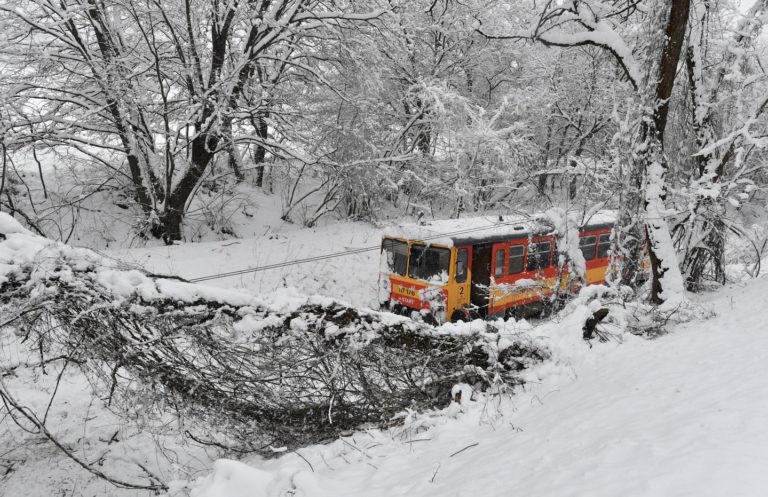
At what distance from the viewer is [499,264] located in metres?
10.4

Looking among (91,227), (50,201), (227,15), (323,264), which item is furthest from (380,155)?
(50,201)

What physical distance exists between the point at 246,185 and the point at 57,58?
7.21m

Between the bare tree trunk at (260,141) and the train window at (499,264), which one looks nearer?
the train window at (499,264)

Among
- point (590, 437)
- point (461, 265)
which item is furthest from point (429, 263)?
point (590, 437)

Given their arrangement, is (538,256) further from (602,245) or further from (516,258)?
(602,245)

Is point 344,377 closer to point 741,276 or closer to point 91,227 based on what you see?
point 741,276

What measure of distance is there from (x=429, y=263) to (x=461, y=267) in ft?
2.11

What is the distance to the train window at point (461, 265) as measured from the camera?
32.1ft

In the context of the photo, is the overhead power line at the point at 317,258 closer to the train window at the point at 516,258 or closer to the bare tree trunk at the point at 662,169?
the train window at the point at 516,258

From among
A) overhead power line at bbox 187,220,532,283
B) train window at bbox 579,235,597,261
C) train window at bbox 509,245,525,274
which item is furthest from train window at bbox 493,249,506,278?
train window at bbox 579,235,597,261

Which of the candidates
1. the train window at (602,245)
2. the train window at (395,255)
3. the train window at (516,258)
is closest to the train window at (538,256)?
the train window at (516,258)

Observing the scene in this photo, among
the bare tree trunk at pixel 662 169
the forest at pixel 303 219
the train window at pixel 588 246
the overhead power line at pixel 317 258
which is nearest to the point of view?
the forest at pixel 303 219

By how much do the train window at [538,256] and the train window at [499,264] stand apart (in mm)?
734

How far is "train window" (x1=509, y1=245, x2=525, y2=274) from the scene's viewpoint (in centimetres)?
1062
